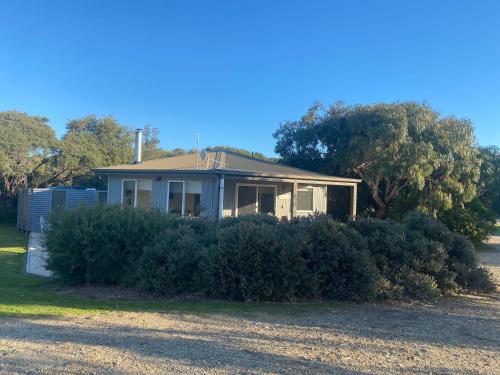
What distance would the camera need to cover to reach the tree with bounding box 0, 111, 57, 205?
28188mm

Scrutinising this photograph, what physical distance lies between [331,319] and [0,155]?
981 inches

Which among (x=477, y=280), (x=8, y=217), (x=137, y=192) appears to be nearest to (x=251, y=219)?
(x=477, y=280)

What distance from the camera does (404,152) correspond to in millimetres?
21203

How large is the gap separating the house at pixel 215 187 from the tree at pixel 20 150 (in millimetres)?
11254

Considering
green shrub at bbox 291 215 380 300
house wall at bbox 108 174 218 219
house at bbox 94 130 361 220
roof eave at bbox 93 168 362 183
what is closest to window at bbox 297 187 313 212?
house at bbox 94 130 361 220

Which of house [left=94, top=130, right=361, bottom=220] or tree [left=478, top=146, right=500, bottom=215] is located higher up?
tree [left=478, top=146, right=500, bottom=215]

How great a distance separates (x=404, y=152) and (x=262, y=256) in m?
14.5

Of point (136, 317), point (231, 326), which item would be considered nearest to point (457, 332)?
point (231, 326)

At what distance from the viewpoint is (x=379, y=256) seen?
362 inches

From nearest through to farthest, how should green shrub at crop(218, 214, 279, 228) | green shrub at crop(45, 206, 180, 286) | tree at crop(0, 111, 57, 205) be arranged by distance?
green shrub at crop(45, 206, 180, 286) < green shrub at crop(218, 214, 279, 228) < tree at crop(0, 111, 57, 205)

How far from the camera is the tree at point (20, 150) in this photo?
28.2 meters

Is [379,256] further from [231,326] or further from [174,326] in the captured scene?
[174,326]

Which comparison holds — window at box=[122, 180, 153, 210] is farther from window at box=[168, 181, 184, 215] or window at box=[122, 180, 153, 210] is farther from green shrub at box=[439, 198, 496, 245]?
green shrub at box=[439, 198, 496, 245]

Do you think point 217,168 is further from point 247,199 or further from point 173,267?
point 173,267
